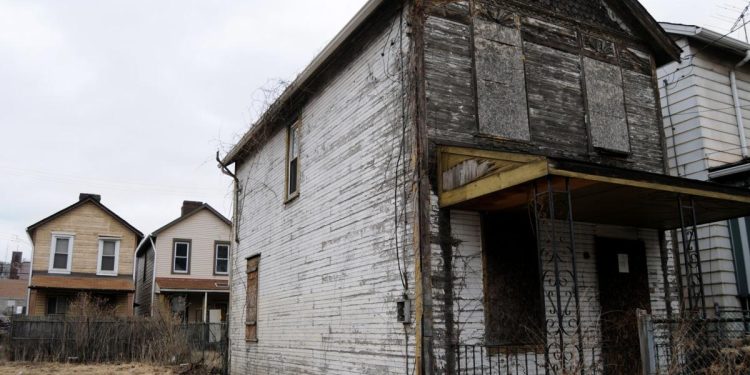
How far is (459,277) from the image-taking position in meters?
8.05

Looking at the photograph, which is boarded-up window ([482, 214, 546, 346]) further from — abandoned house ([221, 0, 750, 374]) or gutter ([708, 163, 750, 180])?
gutter ([708, 163, 750, 180])

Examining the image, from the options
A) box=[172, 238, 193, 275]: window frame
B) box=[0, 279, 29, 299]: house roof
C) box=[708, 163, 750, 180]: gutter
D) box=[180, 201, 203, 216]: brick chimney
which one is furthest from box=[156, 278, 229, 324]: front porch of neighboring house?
box=[0, 279, 29, 299]: house roof

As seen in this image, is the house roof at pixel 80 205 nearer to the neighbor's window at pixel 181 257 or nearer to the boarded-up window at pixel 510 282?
the neighbor's window at pixel 181 257

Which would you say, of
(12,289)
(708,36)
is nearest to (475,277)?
(708,36)

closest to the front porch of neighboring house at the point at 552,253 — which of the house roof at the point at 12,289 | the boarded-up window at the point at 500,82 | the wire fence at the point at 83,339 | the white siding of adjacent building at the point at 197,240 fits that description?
the boarded-up window at the point at 500,82

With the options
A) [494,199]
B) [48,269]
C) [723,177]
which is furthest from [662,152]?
[48,269]

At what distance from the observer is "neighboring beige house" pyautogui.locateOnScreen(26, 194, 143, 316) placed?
96.7 ft

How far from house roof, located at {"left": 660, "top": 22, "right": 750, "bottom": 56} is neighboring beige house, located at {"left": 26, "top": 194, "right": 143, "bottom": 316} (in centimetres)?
2593

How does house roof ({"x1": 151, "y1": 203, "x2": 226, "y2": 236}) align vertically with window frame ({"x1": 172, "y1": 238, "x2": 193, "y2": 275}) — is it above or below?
above

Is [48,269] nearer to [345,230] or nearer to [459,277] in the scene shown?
[345,230]

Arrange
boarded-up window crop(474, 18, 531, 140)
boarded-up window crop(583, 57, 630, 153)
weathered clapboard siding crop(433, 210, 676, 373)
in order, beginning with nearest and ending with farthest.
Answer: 1. weathered clapboard siding crop(433, 210, 676, 373)
2. boarded-up window crop(474, 18, 531, 140)
3. boarded-up window crop(583, 57, 630, 153)

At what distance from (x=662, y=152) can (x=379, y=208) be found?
536cm

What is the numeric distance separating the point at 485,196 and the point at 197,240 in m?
26.6

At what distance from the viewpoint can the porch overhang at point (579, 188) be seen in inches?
264
